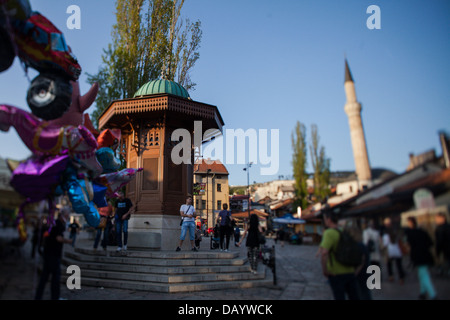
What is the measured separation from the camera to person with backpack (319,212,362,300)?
257cm

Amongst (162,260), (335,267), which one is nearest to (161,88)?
(162,260)

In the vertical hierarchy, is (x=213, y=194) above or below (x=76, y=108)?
above

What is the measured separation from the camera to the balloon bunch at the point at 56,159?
288cm

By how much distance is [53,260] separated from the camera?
3039 mm

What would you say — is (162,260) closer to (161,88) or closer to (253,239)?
(253,239)

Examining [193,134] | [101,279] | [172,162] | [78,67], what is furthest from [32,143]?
[193,134]

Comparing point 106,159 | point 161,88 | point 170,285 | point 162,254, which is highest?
point 161,88

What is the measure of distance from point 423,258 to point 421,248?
0.25ft

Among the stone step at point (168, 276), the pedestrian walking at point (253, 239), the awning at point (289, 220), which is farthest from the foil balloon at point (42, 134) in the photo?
the pedestrian walking at point (253, 239)

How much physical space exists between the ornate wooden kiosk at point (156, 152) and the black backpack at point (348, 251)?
712 cm

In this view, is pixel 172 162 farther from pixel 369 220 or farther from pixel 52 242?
pixel 369 220

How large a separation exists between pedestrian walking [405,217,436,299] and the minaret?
1.78 ft

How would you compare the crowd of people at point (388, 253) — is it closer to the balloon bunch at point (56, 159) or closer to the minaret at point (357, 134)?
the minaret at point (357, 134)

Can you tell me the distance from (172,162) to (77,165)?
6.46 meters
